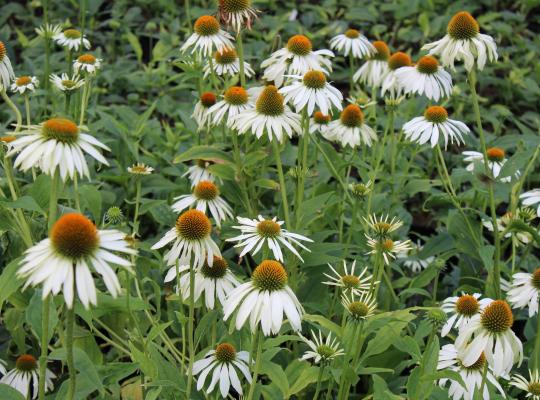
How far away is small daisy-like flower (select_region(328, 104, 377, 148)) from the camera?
7.93 ft

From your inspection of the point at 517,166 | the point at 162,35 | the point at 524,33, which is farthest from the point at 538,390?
the point at 524,33

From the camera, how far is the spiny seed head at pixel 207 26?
7.69 ft

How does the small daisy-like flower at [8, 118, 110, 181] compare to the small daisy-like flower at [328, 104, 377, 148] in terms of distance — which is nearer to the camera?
the small daisy-like flower at [8, 118, 110, 181]

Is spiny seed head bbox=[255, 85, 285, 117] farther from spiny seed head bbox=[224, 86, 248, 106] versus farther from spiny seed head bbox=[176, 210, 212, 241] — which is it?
spiny seed head bbox=[176, 210, 212, 241]

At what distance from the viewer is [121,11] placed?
182 inches

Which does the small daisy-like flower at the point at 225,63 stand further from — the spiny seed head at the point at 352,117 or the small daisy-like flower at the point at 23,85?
the small daisy-like flower at the point at 23,85

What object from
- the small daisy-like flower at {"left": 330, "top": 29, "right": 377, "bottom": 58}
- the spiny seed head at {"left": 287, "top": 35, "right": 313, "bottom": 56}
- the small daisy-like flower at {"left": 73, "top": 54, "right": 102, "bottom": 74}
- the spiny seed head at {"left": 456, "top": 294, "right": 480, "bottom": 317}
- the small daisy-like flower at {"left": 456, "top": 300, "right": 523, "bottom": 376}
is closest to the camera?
the small daisy-like flower at {"left": 456, "top": 300, "right": 523, "bottom": 376}

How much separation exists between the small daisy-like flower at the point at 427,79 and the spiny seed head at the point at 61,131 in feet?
4.25

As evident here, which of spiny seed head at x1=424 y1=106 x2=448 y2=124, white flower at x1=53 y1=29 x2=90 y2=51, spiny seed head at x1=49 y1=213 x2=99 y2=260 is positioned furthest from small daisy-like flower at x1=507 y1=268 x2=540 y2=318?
white flower at x1=53 y1=29 x2=90 y2=51

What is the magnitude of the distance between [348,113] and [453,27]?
1.58 feet

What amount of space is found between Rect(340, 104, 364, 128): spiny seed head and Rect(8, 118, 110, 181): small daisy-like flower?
4.18 feet

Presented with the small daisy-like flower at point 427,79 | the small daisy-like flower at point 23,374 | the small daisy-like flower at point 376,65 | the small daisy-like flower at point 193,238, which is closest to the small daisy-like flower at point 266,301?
the small daisy-like flower at point 193,238

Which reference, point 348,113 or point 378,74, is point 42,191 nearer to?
point 348,113

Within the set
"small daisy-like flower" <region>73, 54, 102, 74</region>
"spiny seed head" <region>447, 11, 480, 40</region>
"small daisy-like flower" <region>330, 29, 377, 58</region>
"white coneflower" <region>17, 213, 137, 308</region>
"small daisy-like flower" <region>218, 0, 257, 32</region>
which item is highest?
"spiny seed head" <region>447, 11, 480, 40</region>
